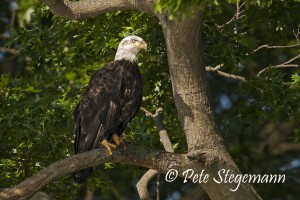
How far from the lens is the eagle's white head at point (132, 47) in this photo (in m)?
9.30

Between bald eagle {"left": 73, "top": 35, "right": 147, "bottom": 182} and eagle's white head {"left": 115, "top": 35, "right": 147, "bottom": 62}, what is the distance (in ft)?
0.95

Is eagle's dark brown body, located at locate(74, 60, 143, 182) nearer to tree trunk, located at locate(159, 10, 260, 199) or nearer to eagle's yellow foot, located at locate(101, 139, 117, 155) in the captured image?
eagle's yellow foot, located at locate(101, 139, 117, 155)

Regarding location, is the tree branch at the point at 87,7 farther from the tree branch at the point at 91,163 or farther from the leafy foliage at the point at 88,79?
the tree branch at the point at 91,163

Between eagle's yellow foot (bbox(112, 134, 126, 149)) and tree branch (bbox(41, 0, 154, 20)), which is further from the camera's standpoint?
tree branch (bbox(41, 0, 154, 20))

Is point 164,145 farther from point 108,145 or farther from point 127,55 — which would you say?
point 127,55

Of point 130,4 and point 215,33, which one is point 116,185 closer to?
point 215,33

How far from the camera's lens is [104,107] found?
29.0 ft

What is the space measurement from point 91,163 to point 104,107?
1.29 meters

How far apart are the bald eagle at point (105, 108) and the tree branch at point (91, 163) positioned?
61cm

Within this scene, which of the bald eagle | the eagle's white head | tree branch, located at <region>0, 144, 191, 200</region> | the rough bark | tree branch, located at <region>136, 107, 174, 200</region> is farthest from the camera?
the eagle's white head

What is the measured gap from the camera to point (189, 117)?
325 inches

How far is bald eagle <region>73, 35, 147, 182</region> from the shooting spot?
8719 millimetres

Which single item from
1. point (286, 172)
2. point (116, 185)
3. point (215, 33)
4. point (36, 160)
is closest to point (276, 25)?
point (215, 33)

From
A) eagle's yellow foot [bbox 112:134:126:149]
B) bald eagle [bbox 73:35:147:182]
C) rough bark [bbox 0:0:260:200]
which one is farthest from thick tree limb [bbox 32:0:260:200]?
bald eagle [bbox 73:35:147:182]
